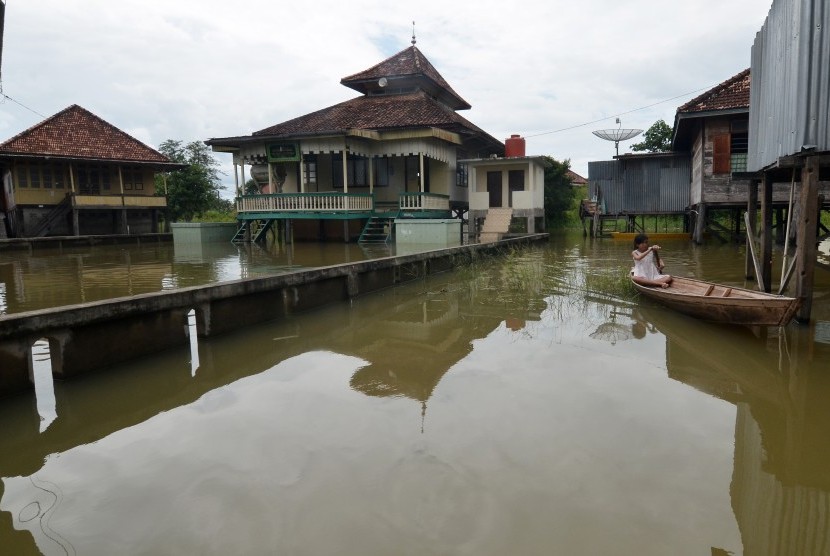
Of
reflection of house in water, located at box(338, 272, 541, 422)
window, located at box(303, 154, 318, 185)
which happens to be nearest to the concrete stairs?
window, located at box(303, 154, 318, 185)

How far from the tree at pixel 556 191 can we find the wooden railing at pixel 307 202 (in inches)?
609

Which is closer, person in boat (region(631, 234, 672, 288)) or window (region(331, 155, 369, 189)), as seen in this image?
person in boat (region(631, 234, 672, 288))

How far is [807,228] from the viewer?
6.54 m

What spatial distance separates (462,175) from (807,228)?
62.8ft

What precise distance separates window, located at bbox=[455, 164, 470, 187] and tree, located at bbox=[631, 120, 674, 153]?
47.1 feet

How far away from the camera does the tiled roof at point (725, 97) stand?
52.7 ft

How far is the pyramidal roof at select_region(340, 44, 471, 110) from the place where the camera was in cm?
2359

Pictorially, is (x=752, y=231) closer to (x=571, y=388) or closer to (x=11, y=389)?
(x=571, y=388)

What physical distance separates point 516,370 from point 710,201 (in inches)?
592

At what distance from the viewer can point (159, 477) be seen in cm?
347

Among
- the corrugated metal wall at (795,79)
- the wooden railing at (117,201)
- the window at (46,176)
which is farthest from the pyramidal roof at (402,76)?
the corrugated metal wall at (795,79)

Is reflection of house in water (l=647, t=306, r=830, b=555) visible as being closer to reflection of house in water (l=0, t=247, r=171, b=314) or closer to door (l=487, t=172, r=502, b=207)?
reflection of house in water (l=0, t=247, r=171, b=314)

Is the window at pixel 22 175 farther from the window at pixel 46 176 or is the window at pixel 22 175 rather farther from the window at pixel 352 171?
the window at pixel 352 171

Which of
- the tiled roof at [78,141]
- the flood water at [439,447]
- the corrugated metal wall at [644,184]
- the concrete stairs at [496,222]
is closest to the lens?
the flood water at [439,447]
